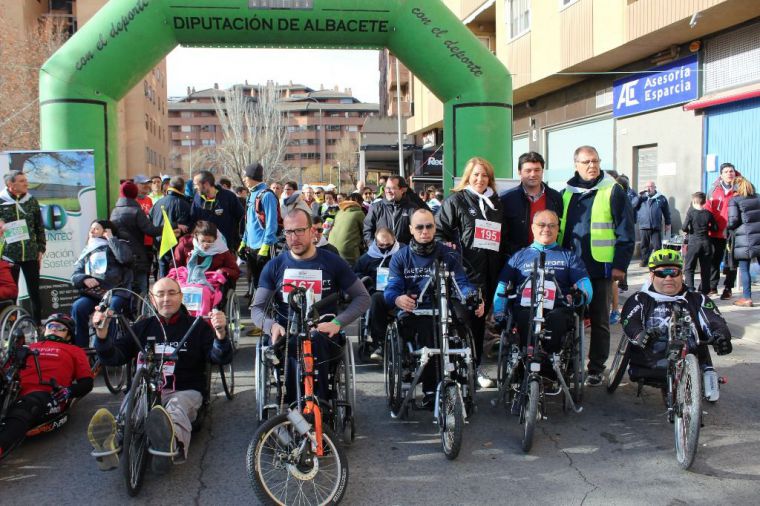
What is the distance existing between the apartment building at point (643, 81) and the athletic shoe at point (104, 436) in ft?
20.3

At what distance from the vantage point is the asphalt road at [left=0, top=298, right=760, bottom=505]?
3.79 m

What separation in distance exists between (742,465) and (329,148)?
10632 centimetres

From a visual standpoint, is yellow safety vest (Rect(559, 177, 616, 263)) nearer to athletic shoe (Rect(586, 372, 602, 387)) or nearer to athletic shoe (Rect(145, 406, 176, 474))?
athletic shoe (Rect(586, 372, 602, 387))

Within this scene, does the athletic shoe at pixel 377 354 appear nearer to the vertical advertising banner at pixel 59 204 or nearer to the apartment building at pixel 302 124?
the vertical advertising banner at pixel 59 204

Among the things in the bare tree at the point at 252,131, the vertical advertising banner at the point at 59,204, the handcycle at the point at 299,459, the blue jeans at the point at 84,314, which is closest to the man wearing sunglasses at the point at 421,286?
the handcycle at the point at 299,459

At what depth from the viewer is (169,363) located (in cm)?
450

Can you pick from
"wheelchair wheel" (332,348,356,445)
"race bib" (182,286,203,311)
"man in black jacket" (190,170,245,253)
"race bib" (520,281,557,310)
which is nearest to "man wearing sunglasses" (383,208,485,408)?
"race bib" (520,281,557,310)

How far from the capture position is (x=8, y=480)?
406 cm

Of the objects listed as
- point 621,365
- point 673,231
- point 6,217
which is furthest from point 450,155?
point 673,231

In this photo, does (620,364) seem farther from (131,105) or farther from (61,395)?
(131,105)

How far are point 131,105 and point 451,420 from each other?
46961 mm

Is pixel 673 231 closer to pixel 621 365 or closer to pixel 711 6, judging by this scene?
pixel 711 6

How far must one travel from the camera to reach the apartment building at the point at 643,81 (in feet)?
39.2

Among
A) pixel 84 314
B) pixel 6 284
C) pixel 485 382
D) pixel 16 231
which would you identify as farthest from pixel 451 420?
pixel 16 231
